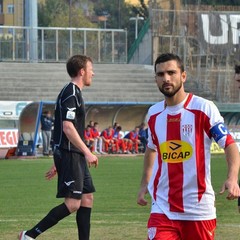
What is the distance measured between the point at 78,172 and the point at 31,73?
36.9 metres

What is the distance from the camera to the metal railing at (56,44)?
157 feet

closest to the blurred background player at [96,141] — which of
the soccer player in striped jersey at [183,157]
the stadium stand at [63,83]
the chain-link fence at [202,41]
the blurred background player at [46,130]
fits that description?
the blurred background player at [46,130]

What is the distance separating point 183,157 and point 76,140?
2.71m

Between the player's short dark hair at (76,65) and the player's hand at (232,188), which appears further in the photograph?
the player's short dark hair at (76,65)

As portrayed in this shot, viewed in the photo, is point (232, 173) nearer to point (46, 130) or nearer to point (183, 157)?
point (183, 157)

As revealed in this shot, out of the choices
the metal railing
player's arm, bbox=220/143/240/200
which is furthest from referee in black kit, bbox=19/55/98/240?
the metal railing

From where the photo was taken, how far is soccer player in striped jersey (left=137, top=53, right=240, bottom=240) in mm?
7395

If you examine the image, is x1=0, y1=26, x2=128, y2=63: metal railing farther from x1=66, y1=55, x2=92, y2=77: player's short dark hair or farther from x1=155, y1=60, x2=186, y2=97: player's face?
x1=155, y1=60, x2=186, y2=97: player's face

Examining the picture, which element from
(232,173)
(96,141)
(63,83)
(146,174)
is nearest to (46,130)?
(96,141)

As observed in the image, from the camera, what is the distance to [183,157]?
7.48m

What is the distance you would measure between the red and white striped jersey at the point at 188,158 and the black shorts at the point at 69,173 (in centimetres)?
272

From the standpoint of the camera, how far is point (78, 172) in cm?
1023

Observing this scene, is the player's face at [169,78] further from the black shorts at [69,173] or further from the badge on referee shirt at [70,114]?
the black shorts at [69,173]

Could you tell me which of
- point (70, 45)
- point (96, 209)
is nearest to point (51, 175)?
point (96, 209)
